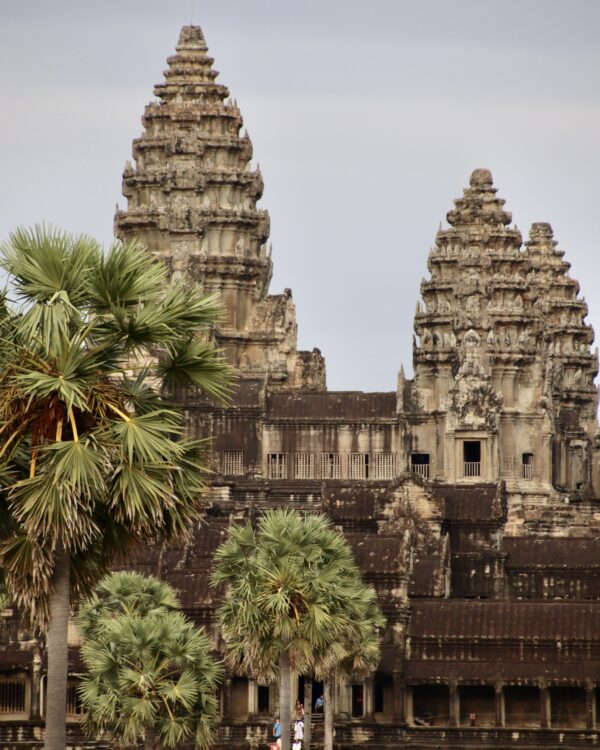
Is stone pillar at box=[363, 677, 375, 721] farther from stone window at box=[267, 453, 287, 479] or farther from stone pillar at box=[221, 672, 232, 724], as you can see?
stone window at box=[267, 453, 287, 479]

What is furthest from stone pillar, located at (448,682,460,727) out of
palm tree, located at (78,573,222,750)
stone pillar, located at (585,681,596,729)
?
palm tree, located at (78,573,222,750)

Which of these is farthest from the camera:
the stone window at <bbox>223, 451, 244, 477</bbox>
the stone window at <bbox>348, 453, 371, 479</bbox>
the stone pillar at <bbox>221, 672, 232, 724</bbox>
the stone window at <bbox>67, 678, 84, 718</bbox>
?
the stone window at <bbox>348, 453, 371, 479</bbox>

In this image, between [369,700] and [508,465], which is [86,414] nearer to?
[369,700]

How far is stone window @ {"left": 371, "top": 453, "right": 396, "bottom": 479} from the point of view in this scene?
11481 cm

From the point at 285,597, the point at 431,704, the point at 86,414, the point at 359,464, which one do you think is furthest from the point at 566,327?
the point at 86,414

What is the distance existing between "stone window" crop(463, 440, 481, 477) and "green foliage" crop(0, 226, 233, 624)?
253ft

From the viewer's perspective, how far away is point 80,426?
38.8m

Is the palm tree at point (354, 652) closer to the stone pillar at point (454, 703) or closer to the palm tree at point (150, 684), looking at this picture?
the palm tree at point (150, 684)

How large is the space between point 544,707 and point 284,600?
24.4 meters

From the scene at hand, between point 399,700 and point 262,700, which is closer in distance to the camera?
point 399,700

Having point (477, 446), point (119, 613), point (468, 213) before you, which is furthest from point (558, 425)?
point (119, 613)

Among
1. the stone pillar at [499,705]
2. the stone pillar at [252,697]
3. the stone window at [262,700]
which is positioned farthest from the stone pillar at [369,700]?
the stone pillar at [499,705]

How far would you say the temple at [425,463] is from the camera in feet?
280

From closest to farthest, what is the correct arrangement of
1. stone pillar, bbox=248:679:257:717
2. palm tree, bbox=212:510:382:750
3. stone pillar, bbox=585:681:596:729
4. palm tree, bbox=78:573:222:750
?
palm tree, bbox=78:573:222:750, palm tree, bbox=212:510:382:750, stone pillar, bbox=585:681:596:729, stone pillar, bbox=248:679:257:717
